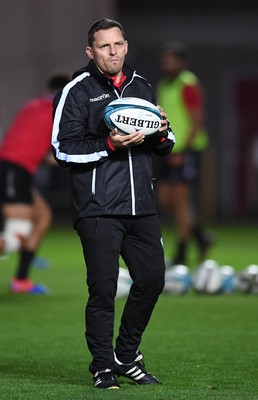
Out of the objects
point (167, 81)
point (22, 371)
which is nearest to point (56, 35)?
point (167, 81)

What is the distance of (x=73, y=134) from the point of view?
6582 mm

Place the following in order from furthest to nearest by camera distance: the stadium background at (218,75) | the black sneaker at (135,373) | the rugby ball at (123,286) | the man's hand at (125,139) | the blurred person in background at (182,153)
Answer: the stadium background at (218,75)
the blurred person in background at (182,153)
the rugby ball at (123,286)
the black sneaker at (135,373)
the man's hand at (125,139)

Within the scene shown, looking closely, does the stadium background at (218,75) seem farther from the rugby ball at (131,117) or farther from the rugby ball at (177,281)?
the rugby ball at (131,117)

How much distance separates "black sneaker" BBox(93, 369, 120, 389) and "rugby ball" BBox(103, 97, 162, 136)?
1322 millimetres

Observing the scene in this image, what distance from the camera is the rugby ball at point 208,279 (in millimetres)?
11281

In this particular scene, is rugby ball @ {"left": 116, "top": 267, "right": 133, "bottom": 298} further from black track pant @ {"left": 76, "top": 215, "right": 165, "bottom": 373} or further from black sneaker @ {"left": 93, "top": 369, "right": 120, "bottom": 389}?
black sneaker @ {"left": 93, "top": 369, "right": 120, "bottom": 389}

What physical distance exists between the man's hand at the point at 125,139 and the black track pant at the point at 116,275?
0.46 metres

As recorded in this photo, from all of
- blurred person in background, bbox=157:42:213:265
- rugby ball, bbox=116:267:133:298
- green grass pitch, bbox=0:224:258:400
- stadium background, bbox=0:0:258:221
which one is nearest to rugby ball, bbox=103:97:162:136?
green grass pitch, bbox=0:224:258:400

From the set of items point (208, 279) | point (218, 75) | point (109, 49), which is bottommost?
point (208, 279)

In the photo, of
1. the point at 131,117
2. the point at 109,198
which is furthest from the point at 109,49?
the point at 109,198

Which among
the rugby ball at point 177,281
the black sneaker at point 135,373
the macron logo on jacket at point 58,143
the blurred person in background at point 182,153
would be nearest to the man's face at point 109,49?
the macron logo on jacket at point 58,143

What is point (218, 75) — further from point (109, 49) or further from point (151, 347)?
point (109, 49)

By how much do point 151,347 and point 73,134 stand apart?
2242mm

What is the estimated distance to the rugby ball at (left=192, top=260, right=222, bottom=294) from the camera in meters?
11.3
